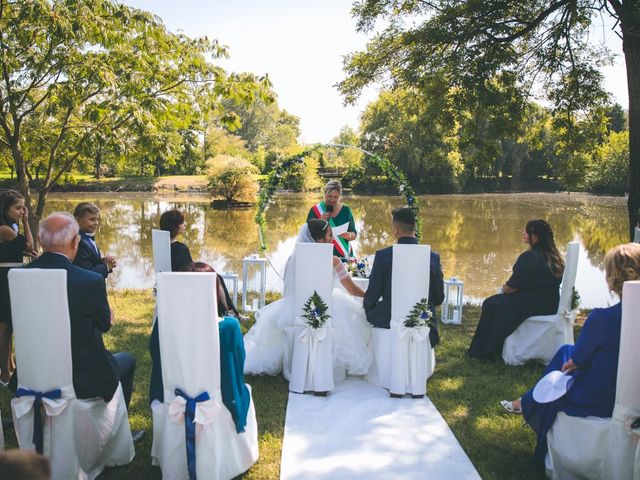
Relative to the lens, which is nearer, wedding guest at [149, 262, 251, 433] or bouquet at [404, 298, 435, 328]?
wedding guest at [149, 262, 251, 433]

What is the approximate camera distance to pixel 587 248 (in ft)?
53.7

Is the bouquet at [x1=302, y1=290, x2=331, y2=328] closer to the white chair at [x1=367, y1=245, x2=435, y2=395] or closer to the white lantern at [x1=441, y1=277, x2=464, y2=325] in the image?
the white chair at [x1=367, y1=245, x2=435, y2=395]

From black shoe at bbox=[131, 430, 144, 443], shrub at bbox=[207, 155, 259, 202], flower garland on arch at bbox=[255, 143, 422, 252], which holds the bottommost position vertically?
black shoe at bbox=[131, 430, 144, 443]

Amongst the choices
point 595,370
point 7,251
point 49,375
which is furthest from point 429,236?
point 49,375

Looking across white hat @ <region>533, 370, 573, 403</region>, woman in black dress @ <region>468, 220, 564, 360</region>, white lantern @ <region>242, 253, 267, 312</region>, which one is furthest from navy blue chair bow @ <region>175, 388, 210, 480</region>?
white lantern @ <region>242, 253, 267, 312</region>

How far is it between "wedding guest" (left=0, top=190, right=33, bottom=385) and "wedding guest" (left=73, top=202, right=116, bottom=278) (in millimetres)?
565

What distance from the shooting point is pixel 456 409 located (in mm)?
4707

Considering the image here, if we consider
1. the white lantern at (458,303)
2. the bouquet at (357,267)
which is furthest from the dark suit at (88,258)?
the white lantern at (458,303)

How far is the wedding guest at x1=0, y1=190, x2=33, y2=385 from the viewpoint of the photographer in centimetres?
486

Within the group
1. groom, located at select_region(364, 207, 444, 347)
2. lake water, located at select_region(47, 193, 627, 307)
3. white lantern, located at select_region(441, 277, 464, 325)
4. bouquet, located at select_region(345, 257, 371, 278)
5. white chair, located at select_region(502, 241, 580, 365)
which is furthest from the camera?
lake water, located at select_region(47, 193, 627, 307)

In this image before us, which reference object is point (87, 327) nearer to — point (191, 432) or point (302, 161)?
point (191, 432)

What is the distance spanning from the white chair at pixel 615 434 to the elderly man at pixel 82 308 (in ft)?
9.72

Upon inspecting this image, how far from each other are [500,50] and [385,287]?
618 centimetres

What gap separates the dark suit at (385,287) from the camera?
501cm
